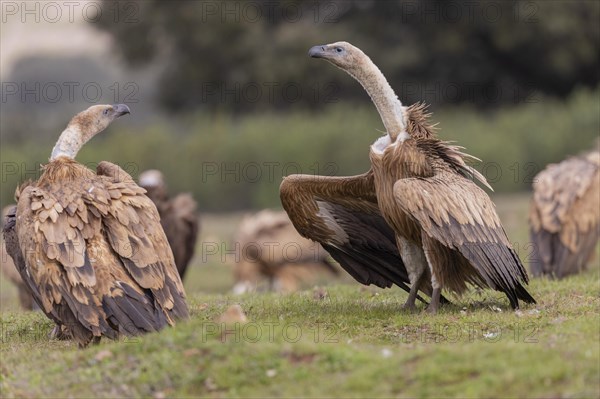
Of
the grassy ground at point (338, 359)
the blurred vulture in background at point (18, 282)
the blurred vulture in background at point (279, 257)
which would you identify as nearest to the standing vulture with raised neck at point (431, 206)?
the grassy ground at point (338, 359)

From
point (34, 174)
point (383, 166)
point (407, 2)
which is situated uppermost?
point (407, 2)

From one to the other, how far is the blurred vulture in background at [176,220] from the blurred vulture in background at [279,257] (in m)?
3.31

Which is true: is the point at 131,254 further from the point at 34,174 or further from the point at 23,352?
the point at 34,174

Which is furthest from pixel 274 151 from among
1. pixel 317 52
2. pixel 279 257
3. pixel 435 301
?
pixel 435 301

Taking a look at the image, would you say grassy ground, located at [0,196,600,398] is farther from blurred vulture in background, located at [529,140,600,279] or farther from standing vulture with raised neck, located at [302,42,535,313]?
blurred vulture in background, located at [529,140,600,279]

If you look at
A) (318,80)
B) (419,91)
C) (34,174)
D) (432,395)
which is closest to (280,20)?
(318,80)

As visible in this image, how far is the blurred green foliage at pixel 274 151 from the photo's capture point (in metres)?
28.2

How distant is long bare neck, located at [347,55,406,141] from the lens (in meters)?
9.46

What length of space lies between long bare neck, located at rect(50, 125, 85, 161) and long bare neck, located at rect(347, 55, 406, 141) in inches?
103

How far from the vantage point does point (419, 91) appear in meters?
39.9

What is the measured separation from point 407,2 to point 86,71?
34290 millimetres

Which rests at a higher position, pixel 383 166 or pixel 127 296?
pixel 383 166

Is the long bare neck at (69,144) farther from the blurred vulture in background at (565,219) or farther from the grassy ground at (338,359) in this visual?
the blurred vulture in background at (565,219)

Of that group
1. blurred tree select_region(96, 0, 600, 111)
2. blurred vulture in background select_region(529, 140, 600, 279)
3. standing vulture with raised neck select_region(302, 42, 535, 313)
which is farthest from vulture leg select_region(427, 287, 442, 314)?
blurred tree select_region(96, 0, 600, 111)
